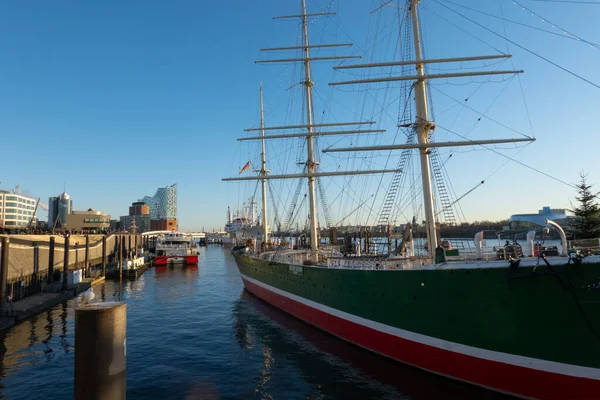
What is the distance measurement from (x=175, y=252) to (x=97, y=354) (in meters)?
52.6

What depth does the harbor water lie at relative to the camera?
11.0 meters

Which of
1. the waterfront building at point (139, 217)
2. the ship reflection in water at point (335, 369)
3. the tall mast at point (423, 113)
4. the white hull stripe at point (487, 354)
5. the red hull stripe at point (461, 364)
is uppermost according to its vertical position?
the waterfront building at point (139, 217)

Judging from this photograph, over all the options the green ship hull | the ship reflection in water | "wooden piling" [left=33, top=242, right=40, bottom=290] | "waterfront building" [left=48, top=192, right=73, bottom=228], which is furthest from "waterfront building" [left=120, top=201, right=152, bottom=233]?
the green ship hull

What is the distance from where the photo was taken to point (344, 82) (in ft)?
52.5

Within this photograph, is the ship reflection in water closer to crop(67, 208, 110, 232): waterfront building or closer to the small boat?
the small boat

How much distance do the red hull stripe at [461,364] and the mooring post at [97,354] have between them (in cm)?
951

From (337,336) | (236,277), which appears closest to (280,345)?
(337,336)

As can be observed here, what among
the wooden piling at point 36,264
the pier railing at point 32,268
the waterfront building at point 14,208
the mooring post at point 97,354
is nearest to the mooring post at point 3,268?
the pier railing at point 32,268

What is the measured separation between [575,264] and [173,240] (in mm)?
58142

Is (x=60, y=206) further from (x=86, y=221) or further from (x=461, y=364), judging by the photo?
Result: (x=461, y=364)

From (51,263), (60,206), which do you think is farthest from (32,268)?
(60,206)

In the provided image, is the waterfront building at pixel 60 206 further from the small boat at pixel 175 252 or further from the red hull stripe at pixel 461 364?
the red hull stripe at pixel 461 364

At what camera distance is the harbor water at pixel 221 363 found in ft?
36.0

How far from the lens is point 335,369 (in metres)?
12.9
